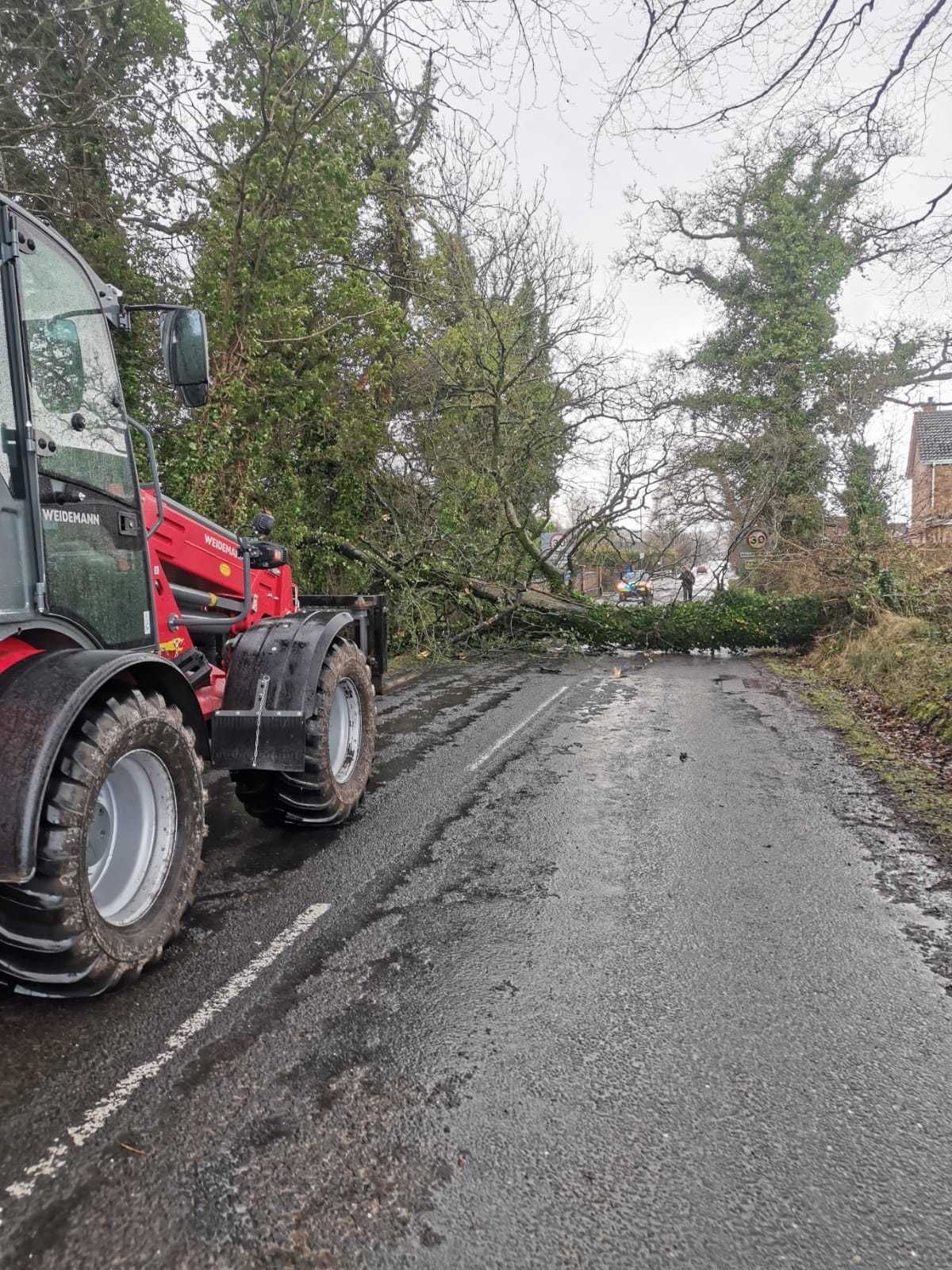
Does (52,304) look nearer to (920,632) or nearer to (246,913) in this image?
(246,913)

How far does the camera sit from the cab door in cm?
297

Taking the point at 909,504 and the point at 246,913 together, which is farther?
the point at 909,504

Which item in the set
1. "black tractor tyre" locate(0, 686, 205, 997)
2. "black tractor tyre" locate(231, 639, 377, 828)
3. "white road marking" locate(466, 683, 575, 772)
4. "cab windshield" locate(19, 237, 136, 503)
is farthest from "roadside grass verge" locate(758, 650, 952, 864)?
"cab windshield" locate(19, 237, 136, 503)

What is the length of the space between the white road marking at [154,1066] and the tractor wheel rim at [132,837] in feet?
1.57

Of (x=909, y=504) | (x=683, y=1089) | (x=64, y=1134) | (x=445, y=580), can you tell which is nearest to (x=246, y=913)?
(x=64, y=1134)

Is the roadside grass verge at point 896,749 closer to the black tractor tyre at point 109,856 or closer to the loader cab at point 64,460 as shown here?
the black tractor tyre at point 109,856

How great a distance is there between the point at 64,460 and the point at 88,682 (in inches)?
37.7

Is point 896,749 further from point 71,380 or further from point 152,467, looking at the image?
point 71,380

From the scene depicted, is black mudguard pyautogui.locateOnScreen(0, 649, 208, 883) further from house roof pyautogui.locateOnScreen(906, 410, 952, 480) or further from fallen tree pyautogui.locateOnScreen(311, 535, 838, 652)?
house roof pyautogui.locateOnScreen(906, 410, 952, 480)

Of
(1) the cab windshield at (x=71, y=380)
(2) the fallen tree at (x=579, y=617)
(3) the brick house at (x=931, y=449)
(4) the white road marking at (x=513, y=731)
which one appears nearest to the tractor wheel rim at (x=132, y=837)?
(1) the cab windshield at (x=71, y=380)

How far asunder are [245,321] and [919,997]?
36.6ft

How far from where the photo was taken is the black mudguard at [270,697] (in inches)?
170

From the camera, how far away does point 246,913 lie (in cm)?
371

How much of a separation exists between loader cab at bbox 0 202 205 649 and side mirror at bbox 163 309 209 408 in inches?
2.0
